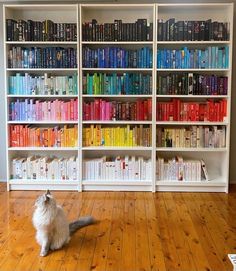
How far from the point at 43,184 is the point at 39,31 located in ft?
6.01

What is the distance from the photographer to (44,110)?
4.88 m

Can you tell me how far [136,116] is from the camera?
486 centimetres

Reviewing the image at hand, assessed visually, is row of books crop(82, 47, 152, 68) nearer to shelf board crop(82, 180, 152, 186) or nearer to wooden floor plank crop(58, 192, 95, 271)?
shelf board crop(82, 180, 152, 186)

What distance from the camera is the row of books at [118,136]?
16.0ft

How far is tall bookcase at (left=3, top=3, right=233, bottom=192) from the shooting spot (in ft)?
15.5

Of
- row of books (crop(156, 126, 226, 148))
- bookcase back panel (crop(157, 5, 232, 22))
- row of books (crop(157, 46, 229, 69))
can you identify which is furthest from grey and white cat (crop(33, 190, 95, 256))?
bookcase back panel (crop(157, 5, 232, 22))

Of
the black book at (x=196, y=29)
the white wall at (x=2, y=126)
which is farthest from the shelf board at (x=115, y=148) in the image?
the black book at (x=196, y=29)

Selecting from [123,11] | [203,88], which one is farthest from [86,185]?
[123,11]

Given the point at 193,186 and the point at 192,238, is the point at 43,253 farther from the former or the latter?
the point at 193,186

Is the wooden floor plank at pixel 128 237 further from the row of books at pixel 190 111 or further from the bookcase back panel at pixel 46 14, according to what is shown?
the bookcase back panel at pixel 46 14

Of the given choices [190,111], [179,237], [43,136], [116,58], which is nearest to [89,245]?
[179,237]

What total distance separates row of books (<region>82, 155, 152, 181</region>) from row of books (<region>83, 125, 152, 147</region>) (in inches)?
8.2

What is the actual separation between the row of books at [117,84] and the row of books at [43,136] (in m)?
0.54

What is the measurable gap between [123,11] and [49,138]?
1.80m
